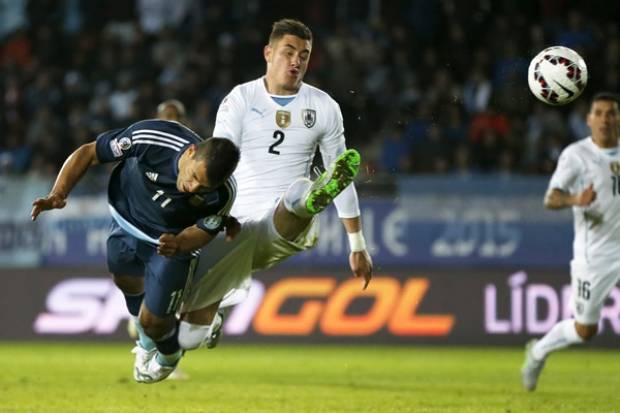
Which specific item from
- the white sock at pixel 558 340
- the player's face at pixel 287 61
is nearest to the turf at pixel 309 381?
the white sock at pixel 558 340

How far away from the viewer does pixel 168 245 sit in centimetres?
746

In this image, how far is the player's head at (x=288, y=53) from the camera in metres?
8.59

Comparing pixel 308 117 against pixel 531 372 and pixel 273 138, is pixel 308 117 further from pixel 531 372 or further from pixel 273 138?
pixel 531 372

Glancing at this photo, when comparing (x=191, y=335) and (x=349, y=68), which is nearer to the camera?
(x=191, y=335)

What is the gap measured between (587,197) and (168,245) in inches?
147

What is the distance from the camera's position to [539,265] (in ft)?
47.8

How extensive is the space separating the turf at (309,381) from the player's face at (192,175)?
6.17ft

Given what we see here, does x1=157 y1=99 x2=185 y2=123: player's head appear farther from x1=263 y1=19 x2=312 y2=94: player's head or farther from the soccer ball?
the soccer ball

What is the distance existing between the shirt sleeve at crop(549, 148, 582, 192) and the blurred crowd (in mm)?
4542

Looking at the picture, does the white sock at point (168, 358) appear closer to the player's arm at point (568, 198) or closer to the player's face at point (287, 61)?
the player's face at point (287, 61)

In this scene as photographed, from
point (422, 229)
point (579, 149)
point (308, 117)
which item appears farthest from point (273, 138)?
point (422, 229)

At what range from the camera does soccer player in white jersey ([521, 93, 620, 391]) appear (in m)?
10.1

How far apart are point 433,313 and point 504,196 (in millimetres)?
1608

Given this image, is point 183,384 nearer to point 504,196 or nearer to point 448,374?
point 448,374
